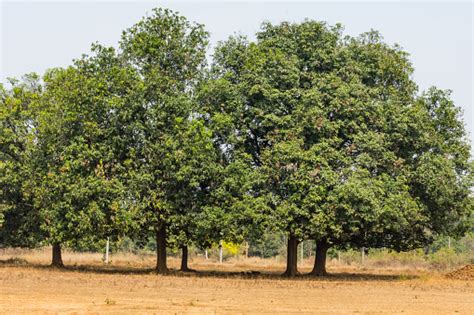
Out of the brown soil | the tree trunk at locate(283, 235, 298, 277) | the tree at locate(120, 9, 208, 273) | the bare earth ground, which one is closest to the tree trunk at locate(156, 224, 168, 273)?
the tree at locate(120, 9, 208, 273)

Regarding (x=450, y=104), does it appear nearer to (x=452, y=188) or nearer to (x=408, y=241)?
(x=452, y=188)

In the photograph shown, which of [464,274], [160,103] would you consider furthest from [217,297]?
[464,274]

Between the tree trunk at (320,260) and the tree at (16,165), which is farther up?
the tree at (16,165)

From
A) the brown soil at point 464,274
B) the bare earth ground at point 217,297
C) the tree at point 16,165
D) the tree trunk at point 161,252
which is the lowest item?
the bare earth ground at point 217,297

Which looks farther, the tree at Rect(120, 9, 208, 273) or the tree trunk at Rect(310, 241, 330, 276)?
the tree trunk at Rect(310, 241, 330, 276)

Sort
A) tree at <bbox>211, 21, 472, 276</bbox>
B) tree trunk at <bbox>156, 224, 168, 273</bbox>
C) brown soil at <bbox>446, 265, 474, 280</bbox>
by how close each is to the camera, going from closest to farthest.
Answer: tree at <bbox>211, 21, 472, 276</bbox>
tree trunk at <bbox>156, 224, 168, 273</bbox>
brown soil at <bbox>446, 265, 474, 280</bbox>

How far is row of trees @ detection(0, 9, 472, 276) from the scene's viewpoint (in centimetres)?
3825

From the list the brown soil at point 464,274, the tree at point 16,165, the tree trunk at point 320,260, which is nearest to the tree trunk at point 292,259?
the tree trunk at point 320,260

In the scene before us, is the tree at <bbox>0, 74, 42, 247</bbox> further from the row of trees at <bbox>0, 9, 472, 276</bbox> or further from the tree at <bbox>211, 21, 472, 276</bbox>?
the tree at <bbox>211, 21, 472, 276</bbox>

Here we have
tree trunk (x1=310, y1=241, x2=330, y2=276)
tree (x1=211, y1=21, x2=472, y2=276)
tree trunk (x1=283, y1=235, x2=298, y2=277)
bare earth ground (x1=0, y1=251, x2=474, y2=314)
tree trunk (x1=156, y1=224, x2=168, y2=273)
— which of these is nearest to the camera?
bare earth ground (x1=0, y1=251, x2=474, y2=314)

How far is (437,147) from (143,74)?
19.0 metres

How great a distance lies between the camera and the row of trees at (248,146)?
3825 centimetres

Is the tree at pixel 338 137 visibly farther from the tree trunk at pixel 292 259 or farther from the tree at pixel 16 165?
the tree at pixel 16 165

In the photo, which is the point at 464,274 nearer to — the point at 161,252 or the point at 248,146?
the point at 248,146
